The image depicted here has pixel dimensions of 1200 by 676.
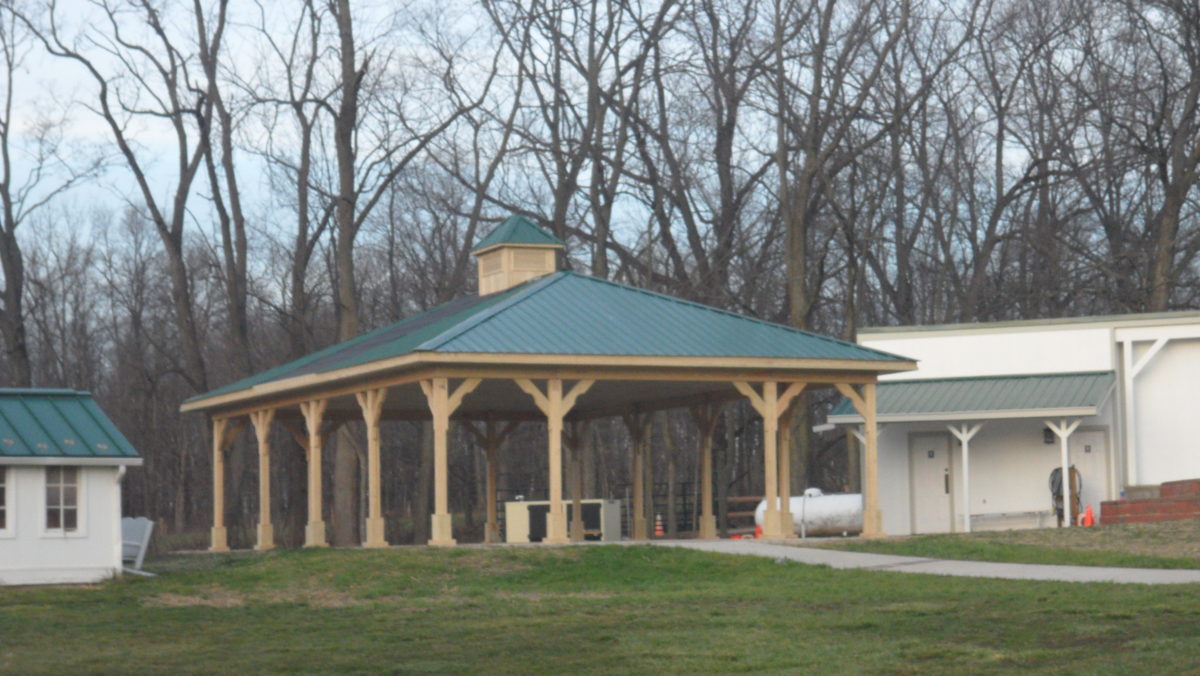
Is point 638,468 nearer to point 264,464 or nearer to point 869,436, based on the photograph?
point 869,436

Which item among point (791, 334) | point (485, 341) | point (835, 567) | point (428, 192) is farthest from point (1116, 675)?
point (428, 192)

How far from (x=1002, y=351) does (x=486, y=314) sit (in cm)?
1145

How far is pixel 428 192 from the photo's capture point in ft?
168

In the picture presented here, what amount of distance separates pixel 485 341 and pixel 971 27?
2473 cm

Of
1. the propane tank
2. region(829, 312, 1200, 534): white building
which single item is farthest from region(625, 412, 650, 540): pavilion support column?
region(829, 312, 1200, 534): white building

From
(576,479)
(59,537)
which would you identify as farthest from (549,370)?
(576,479)

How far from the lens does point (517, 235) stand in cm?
2967

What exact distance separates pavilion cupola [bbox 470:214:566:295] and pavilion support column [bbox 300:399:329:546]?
3.98 meters

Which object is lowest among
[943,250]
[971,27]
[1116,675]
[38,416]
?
[1116,675]

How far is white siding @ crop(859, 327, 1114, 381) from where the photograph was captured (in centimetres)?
3128

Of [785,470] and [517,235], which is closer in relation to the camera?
[785,470]

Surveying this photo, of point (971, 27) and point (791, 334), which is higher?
point (971, 27)

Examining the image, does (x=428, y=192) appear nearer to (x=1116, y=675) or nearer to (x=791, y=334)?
(x=791, y=334)

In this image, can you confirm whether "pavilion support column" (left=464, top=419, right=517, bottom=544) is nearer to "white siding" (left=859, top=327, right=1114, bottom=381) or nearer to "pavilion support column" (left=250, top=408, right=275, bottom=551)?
"pavilion support column" (left=250, top=408, right=275, bottom=551)
